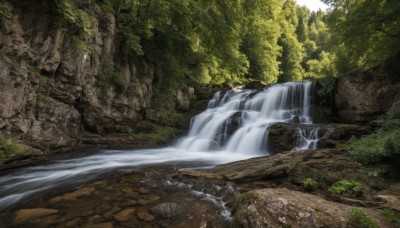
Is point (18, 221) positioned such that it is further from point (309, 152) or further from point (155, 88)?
point (155, 88)

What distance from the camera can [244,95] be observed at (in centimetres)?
1589

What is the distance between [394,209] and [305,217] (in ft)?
4.00

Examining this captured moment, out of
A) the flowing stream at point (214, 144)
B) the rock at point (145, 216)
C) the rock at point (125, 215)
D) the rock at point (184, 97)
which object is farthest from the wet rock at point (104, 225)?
the rock at point (184, 97)

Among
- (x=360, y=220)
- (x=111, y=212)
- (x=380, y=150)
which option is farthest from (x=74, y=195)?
(x=380, y=150)

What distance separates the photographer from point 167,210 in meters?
4.14

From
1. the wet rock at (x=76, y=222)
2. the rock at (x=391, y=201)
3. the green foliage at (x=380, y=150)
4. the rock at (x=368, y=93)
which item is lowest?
the wet rock at (x=76, y=222)

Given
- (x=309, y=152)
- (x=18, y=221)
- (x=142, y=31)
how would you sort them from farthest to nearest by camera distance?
(x=142, y=31) → (x=309, y=152) → (x=18, y=221)

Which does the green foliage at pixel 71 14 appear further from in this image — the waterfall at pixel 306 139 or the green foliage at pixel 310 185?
the waterfall at pixel 306 139

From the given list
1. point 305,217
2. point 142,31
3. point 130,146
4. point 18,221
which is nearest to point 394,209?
point 305,217

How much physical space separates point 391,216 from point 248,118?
9938 millimetres

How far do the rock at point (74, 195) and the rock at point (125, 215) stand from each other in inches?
48.4

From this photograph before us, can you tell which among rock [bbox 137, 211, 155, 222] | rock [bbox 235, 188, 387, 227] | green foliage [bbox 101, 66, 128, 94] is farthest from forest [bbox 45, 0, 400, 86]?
rock [bbox 235, 188, 387, 227]

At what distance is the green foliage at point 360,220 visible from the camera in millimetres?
2752

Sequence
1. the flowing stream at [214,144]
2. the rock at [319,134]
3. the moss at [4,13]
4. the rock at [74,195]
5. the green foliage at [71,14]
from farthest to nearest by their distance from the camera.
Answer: the rock at [319,134] → the green foliage at [71,14] → the moss at [4,13] → the flowing stream at [214,144] → the rock at [74,195]
